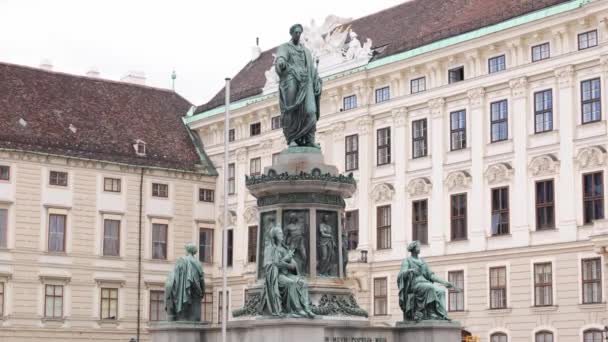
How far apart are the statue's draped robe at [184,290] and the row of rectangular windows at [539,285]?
69.0 ft

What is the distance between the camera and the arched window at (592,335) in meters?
43.5

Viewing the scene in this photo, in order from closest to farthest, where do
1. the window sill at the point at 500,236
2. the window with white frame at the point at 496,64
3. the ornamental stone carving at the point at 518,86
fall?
the ornamental stone carving at the point at 518,86
the window sill at the point at 500,236
the window with white frame at the point at 496,64

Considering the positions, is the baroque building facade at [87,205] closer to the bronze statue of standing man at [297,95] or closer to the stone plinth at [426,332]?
the bronze statue of standing man at [297,95]

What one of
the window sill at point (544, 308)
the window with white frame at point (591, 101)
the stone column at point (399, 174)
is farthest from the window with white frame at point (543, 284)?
the stone column at point (399, 174)

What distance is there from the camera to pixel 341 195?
21109mm

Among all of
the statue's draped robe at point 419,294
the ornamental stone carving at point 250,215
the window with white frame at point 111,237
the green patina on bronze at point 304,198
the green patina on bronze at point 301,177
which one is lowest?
the statue's draped robe at point 419,294

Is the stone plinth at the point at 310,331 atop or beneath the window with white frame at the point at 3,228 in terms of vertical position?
beneath

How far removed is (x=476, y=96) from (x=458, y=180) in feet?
11.5

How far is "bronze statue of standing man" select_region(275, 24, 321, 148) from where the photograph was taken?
21391mm

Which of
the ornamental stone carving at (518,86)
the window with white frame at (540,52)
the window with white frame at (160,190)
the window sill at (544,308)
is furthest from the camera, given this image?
the window with white frame at (160,190)

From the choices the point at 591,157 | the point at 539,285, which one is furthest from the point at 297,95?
the point at 539,285

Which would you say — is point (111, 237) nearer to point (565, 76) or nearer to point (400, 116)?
point (400, 116)

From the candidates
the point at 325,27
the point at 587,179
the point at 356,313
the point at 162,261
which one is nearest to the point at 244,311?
the point at 356,313

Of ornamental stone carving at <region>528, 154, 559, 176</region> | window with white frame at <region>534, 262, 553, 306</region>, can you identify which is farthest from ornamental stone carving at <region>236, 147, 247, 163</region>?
window with white frame at <region>534, 262, 553, 306</region>
